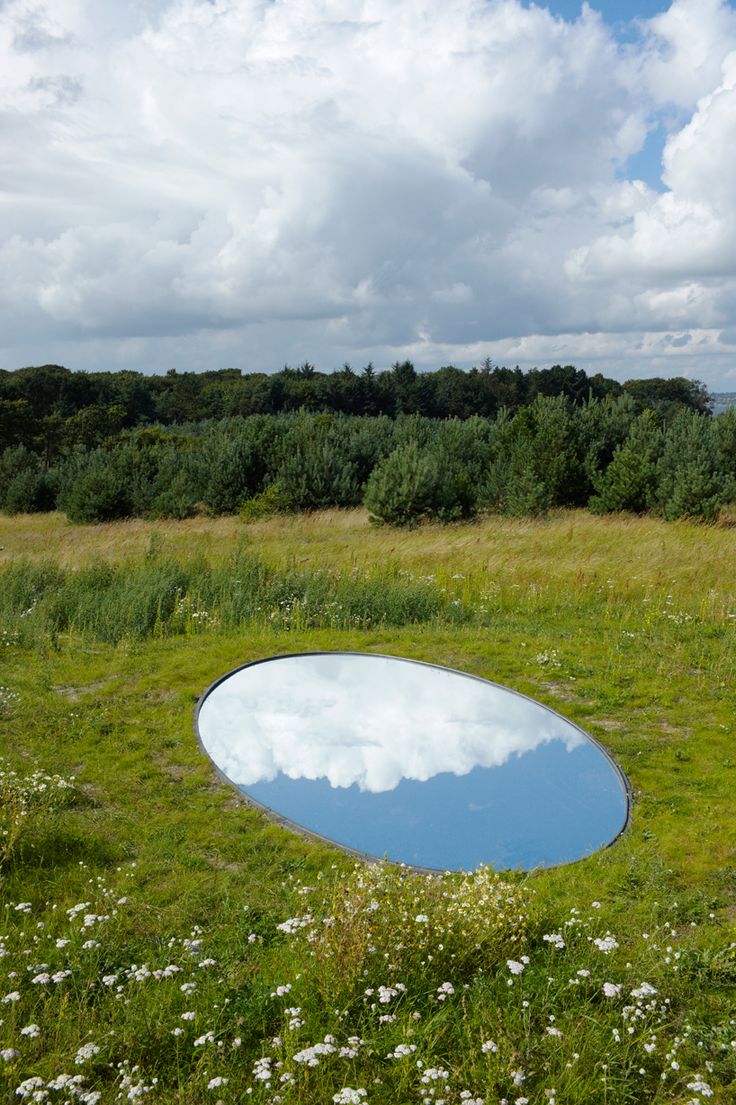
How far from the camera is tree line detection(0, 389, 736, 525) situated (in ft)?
68.7

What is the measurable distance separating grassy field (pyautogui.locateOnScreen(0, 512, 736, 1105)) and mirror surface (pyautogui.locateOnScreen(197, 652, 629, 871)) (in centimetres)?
29

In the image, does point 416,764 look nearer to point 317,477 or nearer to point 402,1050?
point 402,1050

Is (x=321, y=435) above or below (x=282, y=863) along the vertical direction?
above

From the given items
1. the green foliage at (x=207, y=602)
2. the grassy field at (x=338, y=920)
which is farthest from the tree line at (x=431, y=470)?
the grassy field at (x=338, y=920)

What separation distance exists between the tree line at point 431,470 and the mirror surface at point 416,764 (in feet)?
44.2

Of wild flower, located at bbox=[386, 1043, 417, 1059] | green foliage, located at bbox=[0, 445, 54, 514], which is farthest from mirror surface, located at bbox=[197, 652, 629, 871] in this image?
green foliage, located at bbox=[0, 445, 54, 514]

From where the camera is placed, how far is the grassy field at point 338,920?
10.3 feet

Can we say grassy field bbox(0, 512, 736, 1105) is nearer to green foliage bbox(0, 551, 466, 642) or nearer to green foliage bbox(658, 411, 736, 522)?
green foliage bbox(0, 551, 466, 642)

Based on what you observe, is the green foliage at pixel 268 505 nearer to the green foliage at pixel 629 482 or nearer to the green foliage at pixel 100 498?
the green foliage at pixel 100 498

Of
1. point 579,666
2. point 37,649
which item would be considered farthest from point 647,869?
point 37,649

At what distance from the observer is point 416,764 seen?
20.2ft

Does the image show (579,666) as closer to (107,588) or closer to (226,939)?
(226,939)

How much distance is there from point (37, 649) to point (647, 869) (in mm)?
7395

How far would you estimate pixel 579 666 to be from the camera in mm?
8523
